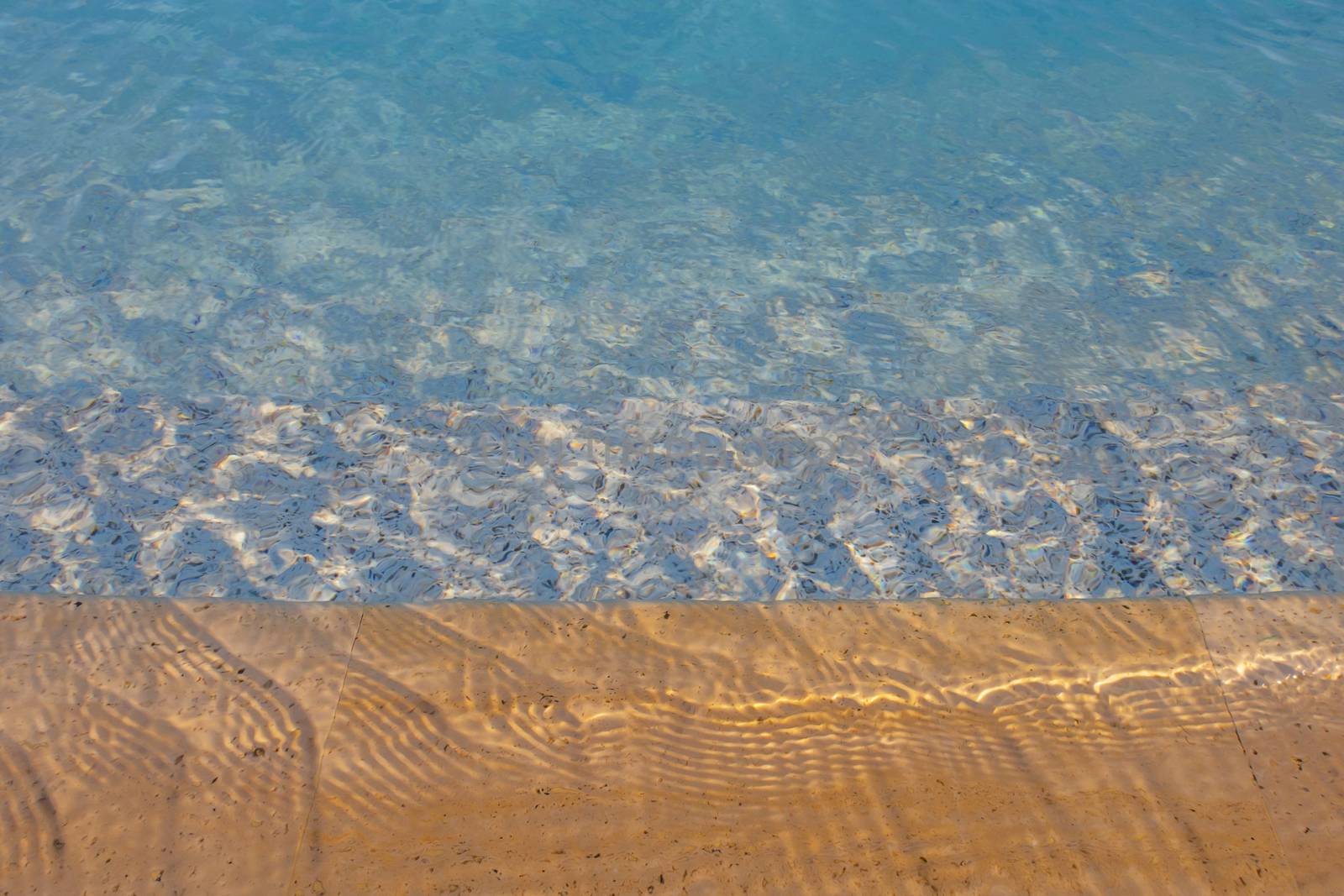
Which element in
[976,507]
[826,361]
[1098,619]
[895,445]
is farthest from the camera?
[826,361]

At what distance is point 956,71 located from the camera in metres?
5.51

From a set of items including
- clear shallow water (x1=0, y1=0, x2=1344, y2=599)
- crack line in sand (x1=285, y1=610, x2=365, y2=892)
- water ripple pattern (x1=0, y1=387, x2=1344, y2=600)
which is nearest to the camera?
crack line in sand (x1=285, y1=610, x2=365, y2=892)

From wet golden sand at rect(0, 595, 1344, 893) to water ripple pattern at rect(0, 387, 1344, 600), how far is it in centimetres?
19

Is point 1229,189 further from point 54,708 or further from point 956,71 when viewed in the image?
point 54,708

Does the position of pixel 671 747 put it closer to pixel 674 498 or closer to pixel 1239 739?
pixel 674 498

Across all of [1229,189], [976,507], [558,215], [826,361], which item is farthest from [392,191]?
[1229,189]

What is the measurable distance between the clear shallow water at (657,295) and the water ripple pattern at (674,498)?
14 millimetres

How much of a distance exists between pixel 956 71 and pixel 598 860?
5000mm

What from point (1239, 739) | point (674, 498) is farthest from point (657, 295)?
point (1239, 739)

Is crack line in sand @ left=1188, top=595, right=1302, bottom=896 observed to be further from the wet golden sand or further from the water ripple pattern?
the water ripple pattern

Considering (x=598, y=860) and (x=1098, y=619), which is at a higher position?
(x=1098, y=619)

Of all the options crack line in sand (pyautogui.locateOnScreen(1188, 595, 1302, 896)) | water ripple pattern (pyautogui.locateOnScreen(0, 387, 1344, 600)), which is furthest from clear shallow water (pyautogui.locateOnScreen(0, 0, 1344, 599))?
crack line in sand (pyautogui.locateOnScreen(1188, 595, 1302, 896))

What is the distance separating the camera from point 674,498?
281 cm

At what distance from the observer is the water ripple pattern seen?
2.56 metres
